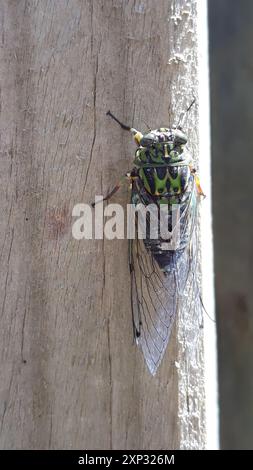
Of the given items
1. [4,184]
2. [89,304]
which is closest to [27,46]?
[4,184]

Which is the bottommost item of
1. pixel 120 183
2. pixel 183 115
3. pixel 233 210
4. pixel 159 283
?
pixel 159 283

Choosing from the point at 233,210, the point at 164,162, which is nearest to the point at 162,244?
the point at 164,162

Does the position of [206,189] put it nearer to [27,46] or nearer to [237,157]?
[27,46]

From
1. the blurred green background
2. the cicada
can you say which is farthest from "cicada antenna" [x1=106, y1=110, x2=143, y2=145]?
the blurred green background

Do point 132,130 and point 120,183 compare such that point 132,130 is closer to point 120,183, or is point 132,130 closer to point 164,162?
point 120,183

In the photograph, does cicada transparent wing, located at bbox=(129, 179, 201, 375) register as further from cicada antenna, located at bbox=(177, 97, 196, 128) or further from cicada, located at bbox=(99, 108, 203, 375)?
cicada antenna, located at bbox=(177, 97, 196, 128)
